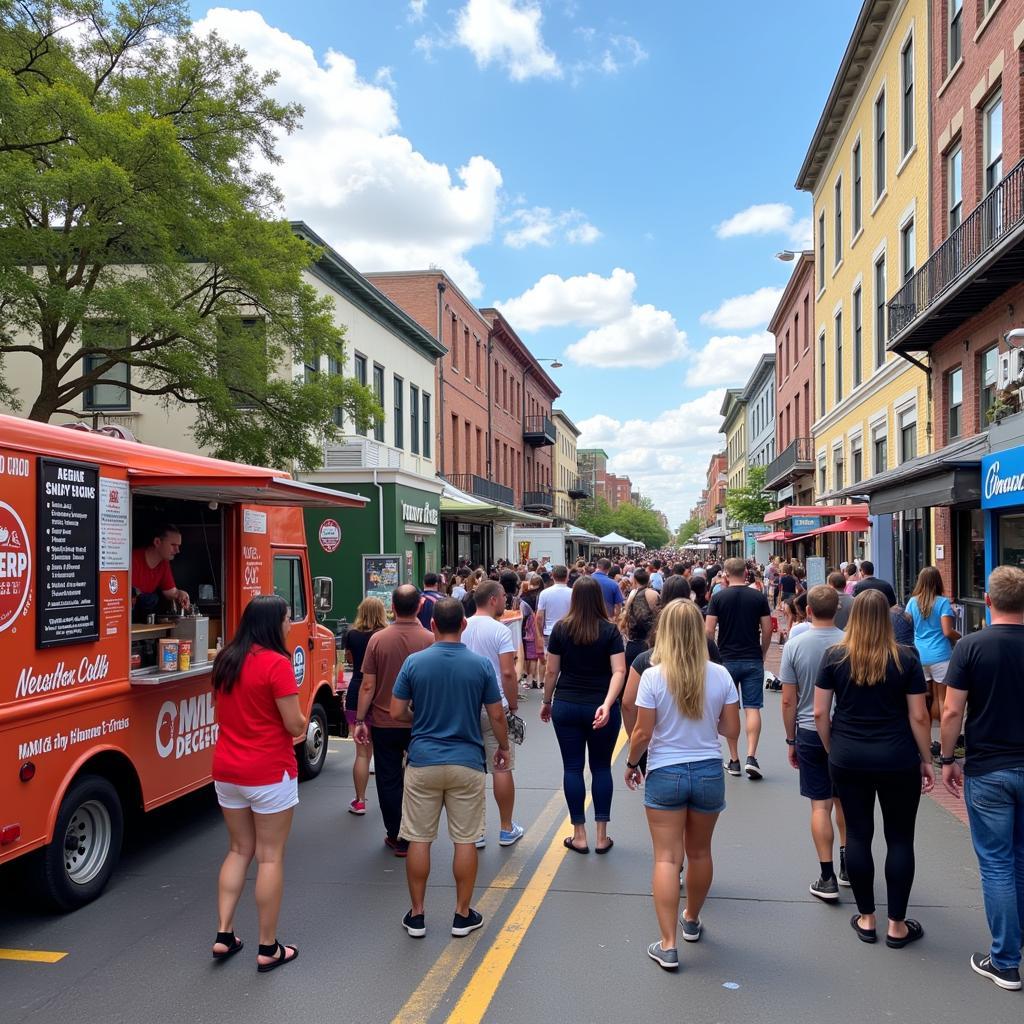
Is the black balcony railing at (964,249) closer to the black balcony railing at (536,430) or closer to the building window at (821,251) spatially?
the building window at (821,251)

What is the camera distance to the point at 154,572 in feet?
23.7

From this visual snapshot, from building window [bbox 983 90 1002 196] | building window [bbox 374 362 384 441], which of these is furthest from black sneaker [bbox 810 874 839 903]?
building window [bbox 374 362 384 441]

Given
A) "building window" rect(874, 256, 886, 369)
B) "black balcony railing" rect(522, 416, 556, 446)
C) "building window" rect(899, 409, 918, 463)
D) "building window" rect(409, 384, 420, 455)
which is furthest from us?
"black balcony railing" rect(522, 416, 556, 446)

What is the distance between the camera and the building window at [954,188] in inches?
665

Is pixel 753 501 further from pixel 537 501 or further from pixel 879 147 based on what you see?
pixel 879 147

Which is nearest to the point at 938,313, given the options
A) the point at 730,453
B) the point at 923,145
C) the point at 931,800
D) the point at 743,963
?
the point at 923,145

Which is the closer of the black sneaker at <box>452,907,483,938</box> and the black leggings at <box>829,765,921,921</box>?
the black leggings at <box>829,765,921,921</box>

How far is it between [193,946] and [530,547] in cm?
2920

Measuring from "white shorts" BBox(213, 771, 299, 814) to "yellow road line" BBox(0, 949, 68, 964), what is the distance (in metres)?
1.18

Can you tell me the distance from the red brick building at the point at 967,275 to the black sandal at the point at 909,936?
6702 mm

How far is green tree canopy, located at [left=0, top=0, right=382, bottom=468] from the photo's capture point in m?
12.0

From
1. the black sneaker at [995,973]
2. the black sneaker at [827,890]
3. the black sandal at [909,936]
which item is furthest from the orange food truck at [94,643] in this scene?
the black sneaker at [995,973]

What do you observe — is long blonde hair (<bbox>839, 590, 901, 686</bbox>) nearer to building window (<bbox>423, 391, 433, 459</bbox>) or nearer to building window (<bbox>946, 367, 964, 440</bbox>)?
building window (<bbox>946, 367, 964, 440</bbox>)

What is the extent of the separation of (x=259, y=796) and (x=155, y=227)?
33.9 feet
